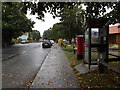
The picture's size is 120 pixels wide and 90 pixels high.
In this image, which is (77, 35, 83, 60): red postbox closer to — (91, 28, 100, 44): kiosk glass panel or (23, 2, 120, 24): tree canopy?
(91, 28, 100, 44): kiosk glass panel

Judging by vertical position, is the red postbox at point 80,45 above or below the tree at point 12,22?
below

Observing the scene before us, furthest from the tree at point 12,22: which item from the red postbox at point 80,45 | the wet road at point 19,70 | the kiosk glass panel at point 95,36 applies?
the kiosk glass panel at point 95,36

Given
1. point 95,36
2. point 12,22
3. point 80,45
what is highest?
point 12,22

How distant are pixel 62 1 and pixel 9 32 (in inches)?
1237

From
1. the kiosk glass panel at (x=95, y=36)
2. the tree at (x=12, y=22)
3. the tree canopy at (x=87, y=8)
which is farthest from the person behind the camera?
the tree at (x=12, y=22)

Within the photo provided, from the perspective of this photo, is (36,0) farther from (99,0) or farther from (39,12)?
(99,0)

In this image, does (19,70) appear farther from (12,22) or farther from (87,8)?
(12,22)

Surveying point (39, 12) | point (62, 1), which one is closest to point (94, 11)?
point (62, 1)

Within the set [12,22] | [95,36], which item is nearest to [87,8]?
[95,36]

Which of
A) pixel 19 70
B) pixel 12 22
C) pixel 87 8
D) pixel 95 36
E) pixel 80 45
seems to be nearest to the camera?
pixel 87 8

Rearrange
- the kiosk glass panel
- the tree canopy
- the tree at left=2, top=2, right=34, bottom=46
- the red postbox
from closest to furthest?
the tree canopy → the kiosk glass panel → the red postbox → the tree at left=2, top=2, right=34, bottom=46

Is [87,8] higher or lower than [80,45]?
higher

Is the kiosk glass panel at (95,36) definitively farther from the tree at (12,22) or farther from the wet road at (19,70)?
the tree at (12,22)

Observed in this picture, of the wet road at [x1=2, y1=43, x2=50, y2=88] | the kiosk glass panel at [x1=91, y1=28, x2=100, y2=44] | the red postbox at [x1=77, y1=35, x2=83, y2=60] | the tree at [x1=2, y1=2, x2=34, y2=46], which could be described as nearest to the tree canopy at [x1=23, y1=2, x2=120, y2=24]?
the kiosk glass panel at [x1=91, y1=28, x2=100, y2=44]
